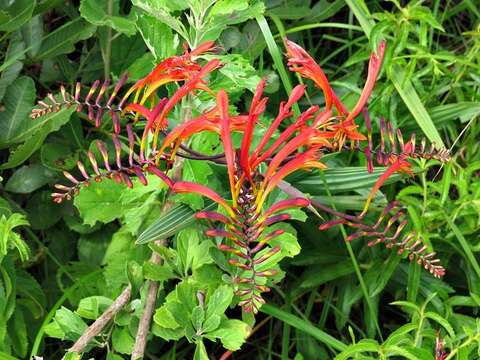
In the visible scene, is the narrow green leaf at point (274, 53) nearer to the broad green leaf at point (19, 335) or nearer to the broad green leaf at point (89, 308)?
the broad green leaf at point (89, 308)

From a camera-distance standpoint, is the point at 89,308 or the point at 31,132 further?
the point at 31,132

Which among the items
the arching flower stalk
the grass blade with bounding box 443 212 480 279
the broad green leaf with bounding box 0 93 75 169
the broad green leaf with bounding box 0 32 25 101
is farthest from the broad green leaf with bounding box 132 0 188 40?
the grass blade with bounding box 443 212 480 279

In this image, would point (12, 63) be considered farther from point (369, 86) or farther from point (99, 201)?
point (369, 86)

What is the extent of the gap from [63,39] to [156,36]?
0.35 m

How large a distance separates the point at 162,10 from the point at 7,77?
16.7 inches

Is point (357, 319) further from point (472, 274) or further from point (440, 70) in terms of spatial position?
point (440, 70)

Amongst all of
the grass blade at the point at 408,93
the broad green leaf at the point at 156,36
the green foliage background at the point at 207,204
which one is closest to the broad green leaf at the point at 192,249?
the green foliage background at the point at 207,204

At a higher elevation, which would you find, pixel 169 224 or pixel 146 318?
pixel 169 224

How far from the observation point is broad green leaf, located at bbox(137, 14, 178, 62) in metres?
0.92

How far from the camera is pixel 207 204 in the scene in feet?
3.04

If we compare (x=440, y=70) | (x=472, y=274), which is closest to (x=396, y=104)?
(x=440, y=70)

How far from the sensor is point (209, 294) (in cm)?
91

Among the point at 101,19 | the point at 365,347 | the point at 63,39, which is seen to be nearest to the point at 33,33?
the point at 63,39

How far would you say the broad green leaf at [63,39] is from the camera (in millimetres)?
1222
